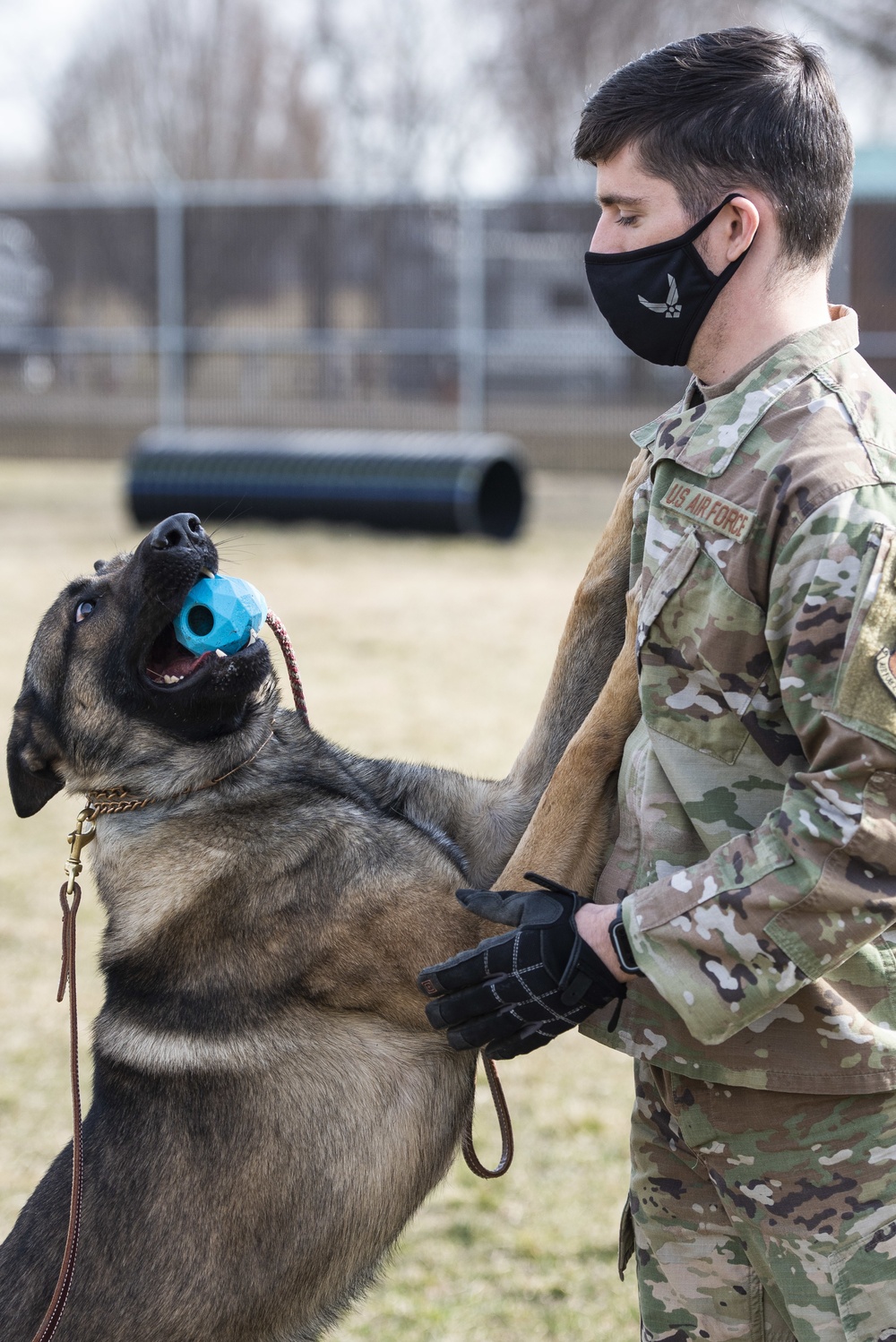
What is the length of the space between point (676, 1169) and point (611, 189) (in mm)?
1396

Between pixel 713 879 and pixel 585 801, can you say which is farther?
pixel 585 801

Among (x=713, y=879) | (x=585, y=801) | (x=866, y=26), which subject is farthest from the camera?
(x=866, y=26)

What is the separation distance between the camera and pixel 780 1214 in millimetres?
1656

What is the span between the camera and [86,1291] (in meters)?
2.05

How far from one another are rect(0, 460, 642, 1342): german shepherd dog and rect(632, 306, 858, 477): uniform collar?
1.13 ft

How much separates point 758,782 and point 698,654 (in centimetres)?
19

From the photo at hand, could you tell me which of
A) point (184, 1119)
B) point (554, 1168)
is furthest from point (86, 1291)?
point (554, 1168)

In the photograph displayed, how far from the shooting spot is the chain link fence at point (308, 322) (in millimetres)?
16906

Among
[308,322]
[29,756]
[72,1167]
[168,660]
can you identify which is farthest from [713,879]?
[308,322]

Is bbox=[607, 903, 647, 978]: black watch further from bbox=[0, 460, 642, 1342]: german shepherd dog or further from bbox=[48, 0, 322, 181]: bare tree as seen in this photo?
bbox=[48, 0, 322, 181]: bare tree

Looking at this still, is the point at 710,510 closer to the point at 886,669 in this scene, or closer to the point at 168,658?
the point at 886,669

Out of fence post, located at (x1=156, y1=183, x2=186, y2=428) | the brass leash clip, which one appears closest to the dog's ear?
the brass leash clip

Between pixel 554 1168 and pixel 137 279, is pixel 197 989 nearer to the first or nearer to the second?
pixel 554 1168

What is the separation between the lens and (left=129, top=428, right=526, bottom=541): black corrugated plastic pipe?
11727mm
